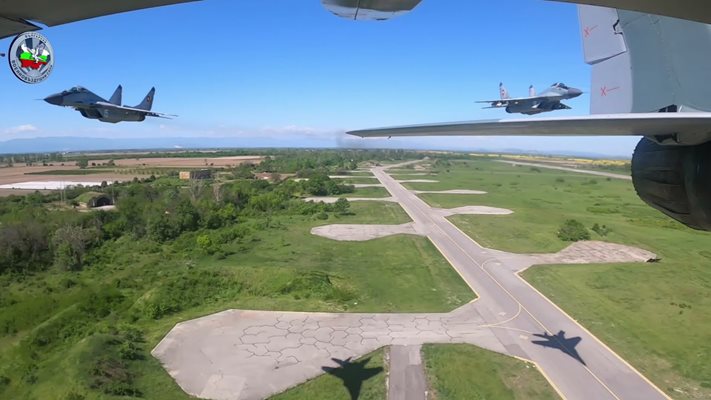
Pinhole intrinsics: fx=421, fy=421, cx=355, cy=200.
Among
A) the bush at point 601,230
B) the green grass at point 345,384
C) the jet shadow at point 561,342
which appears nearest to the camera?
the green grass at point 345,384

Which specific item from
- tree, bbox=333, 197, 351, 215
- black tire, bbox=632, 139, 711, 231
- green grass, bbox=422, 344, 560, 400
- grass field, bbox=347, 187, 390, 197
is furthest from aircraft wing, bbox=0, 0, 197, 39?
grass field, bbox=347, 187, 390, 197

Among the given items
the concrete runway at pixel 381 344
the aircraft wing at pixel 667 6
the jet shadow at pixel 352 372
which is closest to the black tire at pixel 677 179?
the aircraft wing at pixel 667 6

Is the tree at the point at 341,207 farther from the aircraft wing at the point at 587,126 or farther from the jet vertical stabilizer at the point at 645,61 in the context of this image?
the aircraft wing at the point at 587,126

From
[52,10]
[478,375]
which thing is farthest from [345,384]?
[52,10]

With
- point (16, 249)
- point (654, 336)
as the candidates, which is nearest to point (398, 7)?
point (654, 336)

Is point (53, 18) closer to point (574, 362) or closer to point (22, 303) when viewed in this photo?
point (574, 362)

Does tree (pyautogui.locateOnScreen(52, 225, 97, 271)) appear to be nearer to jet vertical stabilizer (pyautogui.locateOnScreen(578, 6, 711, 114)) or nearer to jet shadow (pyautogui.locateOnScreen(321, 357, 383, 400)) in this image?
jet shadow (pyautogui.locateOnScreen(321, 357, 383, 400))
